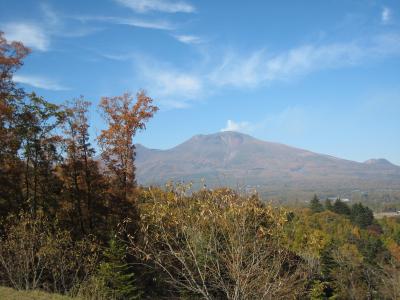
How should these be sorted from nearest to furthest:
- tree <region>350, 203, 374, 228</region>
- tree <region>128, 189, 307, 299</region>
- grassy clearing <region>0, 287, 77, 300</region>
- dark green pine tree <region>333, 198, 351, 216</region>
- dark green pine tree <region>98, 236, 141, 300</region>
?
tree <region>128, 189, 307, 299</region>, grassy clearing <region>0, 287, 77, 300</region>, dark green pine tree <region>98, 236, 141, 300</region>, tree <region>350, 203, 374, 228</region>, dark green pine tree <region>333, 198, 351, 216</region>

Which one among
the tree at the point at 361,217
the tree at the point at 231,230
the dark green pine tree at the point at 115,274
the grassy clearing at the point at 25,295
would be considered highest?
the tree at the point at 231,230

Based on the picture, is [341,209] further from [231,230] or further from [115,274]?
[231,230]

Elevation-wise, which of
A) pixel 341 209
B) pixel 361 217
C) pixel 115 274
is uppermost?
pixel 115 274

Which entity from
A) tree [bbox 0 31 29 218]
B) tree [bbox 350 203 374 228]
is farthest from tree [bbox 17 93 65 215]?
tree [bbox 350 203 374 228]

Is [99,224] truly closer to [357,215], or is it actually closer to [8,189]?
[8,189]

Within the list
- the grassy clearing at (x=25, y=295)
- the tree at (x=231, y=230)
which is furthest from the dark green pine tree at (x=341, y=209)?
the tree at (x=231, y=230)

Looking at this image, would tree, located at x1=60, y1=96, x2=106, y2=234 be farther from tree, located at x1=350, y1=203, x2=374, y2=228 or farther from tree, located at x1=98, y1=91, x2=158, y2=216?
tree, located at x1=350, y1=203, x2=374, y2=228

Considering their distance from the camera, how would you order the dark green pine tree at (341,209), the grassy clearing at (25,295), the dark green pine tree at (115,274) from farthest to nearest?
1. the dark green pine tree at (341,209)
2. the dark green pine tree at (115,274)
3. the grassy clearing at (25,295)

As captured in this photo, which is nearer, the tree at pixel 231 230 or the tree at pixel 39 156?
the tree at pixel 231 230

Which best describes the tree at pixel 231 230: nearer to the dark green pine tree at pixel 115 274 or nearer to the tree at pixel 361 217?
the dark green pine tree at pixel 115 274

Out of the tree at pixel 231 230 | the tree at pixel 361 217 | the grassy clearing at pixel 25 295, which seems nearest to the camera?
the tree at pixel 231 230

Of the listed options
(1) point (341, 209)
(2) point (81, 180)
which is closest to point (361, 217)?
(1) point (341, 209)

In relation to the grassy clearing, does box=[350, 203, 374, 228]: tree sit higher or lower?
lower

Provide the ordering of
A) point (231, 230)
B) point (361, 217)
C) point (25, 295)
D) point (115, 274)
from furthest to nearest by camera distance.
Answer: point (361, 217) → point (115, 274) → point (25, 295) → point (231, 230)
